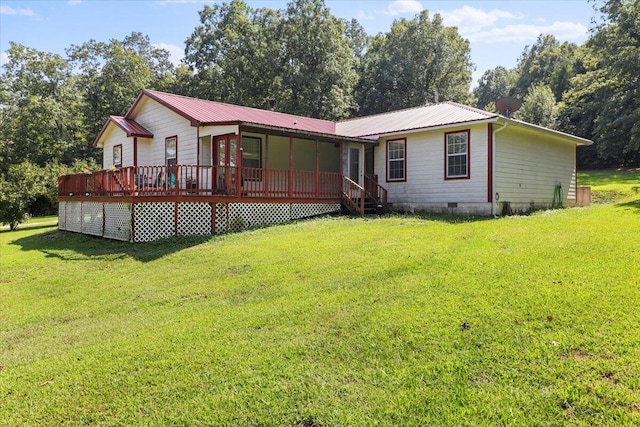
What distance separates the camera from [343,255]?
8.38 m

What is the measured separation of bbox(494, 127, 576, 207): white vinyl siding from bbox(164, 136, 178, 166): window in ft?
37.3

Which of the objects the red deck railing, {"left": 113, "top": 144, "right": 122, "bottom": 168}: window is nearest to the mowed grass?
the red deck railing

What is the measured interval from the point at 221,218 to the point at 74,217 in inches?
290

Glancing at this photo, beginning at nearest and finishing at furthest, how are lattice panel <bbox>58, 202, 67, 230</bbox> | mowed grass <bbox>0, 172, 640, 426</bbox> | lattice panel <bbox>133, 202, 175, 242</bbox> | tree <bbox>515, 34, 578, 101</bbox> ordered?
mowed grass <bbox>0, 172, 640, 426</bbox>
lattice panel <bbox>133, 202, 175, 242</bbox>
lattice panel <bbox>58, 202, 67, 230</bbox>
tree <bbox>515, 34, 578, 101</bbox>

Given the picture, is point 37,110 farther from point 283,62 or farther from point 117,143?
point 117,143

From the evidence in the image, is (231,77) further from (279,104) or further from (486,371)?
(486,371)

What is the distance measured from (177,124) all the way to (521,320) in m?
14.8

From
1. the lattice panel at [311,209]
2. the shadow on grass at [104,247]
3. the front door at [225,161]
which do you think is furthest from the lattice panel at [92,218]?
the lattice panel at [311,209]

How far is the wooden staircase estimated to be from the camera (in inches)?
630

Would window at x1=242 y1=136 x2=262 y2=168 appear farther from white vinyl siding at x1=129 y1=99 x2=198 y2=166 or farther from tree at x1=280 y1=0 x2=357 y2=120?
tree at x1=280 y1=0 x2=357 y2=120

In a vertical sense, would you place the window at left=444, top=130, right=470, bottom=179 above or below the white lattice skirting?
above

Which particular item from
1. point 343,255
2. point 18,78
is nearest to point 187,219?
point 343,255

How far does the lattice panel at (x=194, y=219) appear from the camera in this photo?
13.2 m

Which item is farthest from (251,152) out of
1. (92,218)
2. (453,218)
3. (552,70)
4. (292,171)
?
(552,70)
